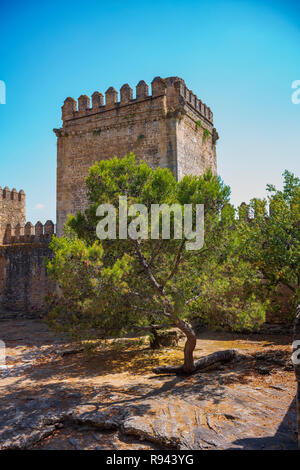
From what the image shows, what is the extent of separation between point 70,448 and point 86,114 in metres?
13.8

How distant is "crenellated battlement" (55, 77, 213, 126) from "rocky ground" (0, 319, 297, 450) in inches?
388

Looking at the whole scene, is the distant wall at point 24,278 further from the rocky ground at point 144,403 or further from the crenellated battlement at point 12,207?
the rocky ground at point 144,403

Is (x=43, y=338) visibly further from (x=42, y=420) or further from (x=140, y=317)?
(x=42, y=420)

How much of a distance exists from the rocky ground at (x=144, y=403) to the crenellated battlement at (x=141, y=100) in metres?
9.85

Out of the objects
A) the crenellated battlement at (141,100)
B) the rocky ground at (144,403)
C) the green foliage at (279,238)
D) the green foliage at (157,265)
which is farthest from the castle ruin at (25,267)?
the green foliage at (279,238)

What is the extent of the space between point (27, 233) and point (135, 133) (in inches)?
323

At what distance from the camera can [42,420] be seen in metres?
5.71

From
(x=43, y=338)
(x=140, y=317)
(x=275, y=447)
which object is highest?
(x=140, y=317)

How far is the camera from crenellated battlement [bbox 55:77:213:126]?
46.0 feet

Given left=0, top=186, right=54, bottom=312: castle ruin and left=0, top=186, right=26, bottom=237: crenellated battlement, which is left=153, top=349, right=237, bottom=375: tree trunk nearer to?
left=0, top=186, right=54, bottom=312: castle ruin

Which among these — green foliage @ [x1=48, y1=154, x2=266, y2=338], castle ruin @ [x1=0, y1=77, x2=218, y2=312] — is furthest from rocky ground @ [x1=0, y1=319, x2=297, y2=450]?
castle ruin @ [x1=0, y1=77, x2=218, y2=312]

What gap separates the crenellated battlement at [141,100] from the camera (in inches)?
552
